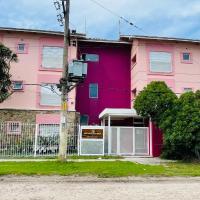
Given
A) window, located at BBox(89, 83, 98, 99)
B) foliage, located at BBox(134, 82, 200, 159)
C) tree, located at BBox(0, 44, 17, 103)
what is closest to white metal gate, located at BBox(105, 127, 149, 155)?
foliage, located at BBox(134, 82, 200, 159)

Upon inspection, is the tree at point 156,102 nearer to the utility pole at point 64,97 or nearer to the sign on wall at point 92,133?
the sign on wall at point 92,133

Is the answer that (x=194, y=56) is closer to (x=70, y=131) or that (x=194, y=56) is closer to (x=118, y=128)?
(x=118, y=128)

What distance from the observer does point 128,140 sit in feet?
87.0

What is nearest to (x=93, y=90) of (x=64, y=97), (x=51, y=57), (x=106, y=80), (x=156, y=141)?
(x=106, y=80)

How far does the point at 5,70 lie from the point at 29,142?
6.66m

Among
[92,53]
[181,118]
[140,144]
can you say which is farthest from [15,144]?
[92,53]

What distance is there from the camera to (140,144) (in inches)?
1046

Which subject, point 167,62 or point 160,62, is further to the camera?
point 167,62

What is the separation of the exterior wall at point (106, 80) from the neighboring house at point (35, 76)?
108 inches

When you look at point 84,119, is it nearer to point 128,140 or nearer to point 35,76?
point 35,76

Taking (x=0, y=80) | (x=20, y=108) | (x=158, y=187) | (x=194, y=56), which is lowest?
(x=158, y=187)

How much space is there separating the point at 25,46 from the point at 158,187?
21850 mm

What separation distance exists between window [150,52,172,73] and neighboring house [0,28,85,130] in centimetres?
654

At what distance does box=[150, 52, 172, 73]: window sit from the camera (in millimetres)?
31812
